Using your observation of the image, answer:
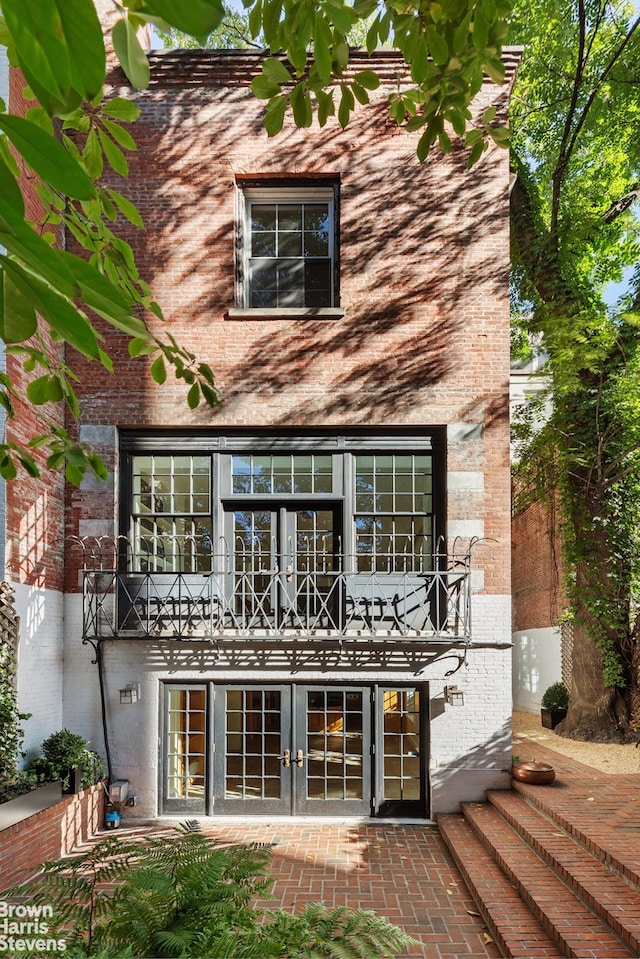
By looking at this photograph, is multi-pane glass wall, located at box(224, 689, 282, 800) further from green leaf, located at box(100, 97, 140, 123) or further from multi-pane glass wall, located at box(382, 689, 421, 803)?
green leaf, located at box(100, 97, 140, 123)

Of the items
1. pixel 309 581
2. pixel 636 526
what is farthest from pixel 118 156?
pixel 636 526

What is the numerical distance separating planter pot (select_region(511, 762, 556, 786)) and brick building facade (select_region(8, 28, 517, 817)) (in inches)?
10.8

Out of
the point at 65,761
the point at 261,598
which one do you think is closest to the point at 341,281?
the point at 261,598

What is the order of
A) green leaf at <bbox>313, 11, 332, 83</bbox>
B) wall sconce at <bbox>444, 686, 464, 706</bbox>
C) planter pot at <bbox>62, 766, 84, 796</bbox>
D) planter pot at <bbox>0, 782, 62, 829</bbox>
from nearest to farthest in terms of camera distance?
green leaf at <bbox>313, 11, 332, 83</bbox>
planter pot at <bbox>0, 782, 62, 829</bbox>
planter pot at <bbox>62, 766, 84, 796</bbox>
wall sconce at <bbox>444, 686, 464, 706</bbox>

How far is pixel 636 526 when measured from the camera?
414 inches

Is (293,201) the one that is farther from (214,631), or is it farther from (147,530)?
(214,631)

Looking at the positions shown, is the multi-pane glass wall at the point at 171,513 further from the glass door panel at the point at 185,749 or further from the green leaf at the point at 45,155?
the green leaf at the point at 45,155

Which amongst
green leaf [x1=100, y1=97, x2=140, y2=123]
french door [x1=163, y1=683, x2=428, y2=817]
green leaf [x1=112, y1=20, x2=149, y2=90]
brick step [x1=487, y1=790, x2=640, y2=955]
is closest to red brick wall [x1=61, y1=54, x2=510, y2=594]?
french door [x1=163, y1=683, x2=428, y2=817]

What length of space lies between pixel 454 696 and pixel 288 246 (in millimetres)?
6383

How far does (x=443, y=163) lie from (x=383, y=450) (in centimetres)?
393

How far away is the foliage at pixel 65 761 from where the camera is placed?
7508mm

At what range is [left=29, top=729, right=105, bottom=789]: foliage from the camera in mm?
7508

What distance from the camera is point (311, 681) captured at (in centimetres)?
852

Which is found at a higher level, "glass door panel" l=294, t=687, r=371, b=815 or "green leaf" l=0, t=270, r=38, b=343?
"green leaf" l=0, t=270, r=38, b=343
